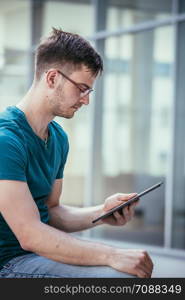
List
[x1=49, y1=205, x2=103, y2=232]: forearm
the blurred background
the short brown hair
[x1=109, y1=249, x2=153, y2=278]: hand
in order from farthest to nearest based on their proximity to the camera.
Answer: the blurred background < [x1=49, y1=205, x2=103, y2=232]: forearm < the short brown hair < [x1=109, y1=249, x2=153, y2=278]: hand

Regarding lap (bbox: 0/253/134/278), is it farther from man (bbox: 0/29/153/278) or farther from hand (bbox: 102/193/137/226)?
hand (bbox: 102/193/137/226)

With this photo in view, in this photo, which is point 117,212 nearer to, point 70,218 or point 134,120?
point 70,218

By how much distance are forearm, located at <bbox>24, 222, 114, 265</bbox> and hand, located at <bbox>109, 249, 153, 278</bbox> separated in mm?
32

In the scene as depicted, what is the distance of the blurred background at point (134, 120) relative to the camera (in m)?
6.67

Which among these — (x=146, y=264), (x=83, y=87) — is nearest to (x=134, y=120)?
(x=83, y=87)

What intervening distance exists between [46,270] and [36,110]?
71 cm

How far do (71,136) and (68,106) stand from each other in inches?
212

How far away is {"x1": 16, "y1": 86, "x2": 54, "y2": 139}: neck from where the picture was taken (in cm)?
261

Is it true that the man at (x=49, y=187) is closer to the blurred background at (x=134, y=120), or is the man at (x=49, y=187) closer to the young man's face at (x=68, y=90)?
the young man's face at (x=68, y=90)

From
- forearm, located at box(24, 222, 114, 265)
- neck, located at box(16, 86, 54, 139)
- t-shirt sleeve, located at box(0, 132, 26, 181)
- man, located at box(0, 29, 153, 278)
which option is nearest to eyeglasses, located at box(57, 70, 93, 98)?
man, located at box(0, 29, 153, 278)

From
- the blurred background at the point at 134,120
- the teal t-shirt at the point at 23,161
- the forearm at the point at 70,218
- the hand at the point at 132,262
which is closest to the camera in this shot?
the hand at the point at 132,262

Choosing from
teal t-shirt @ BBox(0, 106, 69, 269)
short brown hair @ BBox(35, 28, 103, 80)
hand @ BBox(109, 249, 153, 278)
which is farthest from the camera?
short brown hair @ BBox(35, 28, 103, 80)

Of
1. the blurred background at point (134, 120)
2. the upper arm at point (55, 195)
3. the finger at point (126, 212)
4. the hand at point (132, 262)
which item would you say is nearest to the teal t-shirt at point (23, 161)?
the upper arm at point (55, 195)

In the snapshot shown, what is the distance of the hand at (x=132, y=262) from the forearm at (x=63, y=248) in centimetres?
3
